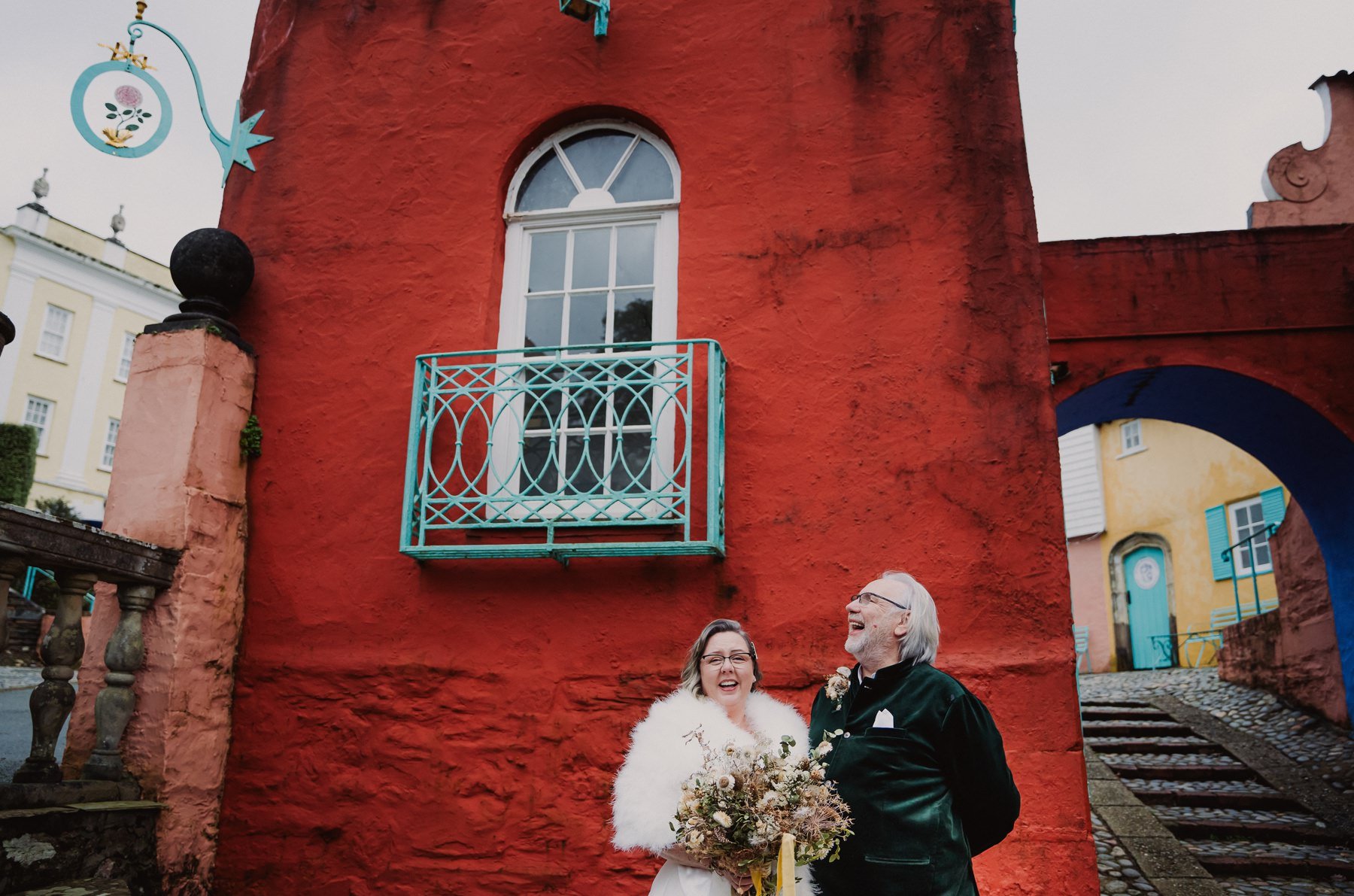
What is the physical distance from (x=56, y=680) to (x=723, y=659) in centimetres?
320

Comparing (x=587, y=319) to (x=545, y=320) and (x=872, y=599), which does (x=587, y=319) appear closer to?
(x=545, y=320)

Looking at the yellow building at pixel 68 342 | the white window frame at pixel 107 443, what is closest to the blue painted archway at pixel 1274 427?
the yellow building at pixel 68 342

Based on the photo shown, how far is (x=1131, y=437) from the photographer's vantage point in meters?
19.8

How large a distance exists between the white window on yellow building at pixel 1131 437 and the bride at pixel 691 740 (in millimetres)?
17778

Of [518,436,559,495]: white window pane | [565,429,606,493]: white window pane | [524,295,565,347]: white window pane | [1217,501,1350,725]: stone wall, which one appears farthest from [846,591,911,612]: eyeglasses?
[1217,501,1350,725]: stone wall

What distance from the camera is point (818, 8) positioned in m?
5.68

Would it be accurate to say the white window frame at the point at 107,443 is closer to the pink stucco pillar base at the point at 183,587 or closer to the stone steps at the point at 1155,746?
the pink stucco pillar base at the point at 183,587

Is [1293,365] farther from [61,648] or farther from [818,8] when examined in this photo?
[61,648]

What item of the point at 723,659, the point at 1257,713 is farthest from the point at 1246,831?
the point at 723,659

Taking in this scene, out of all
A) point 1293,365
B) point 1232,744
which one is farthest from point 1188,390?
point 1232,744

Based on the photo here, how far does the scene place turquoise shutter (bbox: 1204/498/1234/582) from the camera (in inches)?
669

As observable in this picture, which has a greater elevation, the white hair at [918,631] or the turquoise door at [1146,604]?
the turquoise door at [1146,604]

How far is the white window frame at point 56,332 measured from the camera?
2820 cm

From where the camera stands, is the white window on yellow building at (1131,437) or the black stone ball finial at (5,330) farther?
the white window on yellow building at (1131,437)
